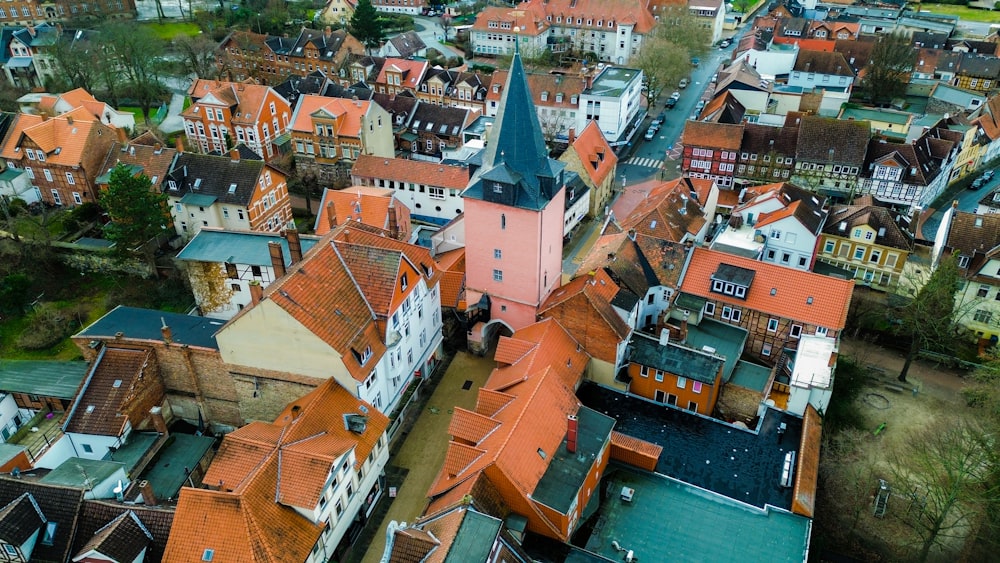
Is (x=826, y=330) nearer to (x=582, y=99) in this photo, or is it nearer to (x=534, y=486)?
(x=534, y=486)

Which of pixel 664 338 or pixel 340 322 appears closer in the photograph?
pixel 340 322

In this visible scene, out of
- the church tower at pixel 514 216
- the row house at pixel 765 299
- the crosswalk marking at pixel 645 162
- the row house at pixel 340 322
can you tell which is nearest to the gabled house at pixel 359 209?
the church tower at pixel 514 216

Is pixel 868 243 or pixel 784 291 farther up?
pixel 784 291

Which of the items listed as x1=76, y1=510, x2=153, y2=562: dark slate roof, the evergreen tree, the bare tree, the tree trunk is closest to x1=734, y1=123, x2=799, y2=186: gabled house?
the tree trunk

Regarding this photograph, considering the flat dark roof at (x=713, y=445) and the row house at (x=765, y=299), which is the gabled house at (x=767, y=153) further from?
the flat dark roof at (x=713, y=445)

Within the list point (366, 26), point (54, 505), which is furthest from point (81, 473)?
point (366, 26)

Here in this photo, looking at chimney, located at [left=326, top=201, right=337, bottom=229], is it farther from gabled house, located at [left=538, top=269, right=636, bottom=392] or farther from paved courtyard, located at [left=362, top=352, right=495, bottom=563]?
gabled house, located at [left=538, top=269, right=636, bottom=392]

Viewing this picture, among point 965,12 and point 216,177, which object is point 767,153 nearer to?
point 216,177

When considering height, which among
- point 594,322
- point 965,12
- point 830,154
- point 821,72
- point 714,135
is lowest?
point 594,322
